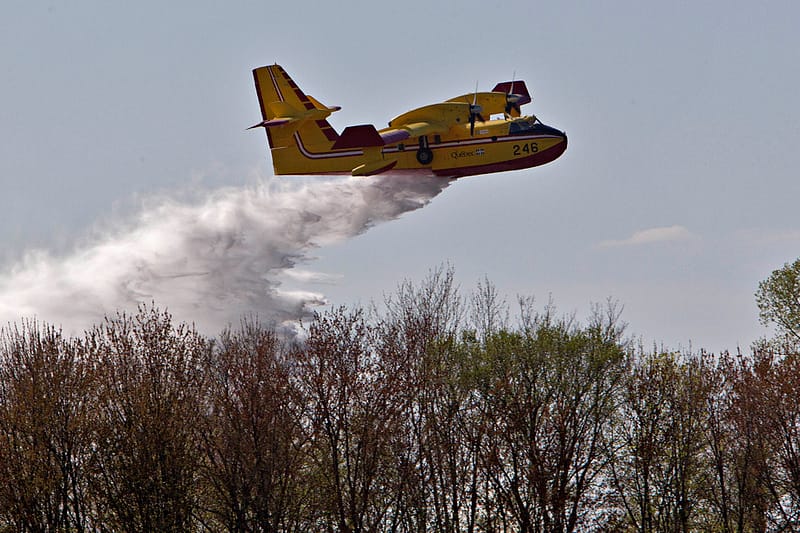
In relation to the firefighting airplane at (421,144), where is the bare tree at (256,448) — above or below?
below

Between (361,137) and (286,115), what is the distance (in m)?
4.12

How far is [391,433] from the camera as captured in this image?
3772cm

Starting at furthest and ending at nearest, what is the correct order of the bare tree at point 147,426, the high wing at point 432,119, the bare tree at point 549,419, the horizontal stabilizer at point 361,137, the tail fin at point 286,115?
1. the tail fin at point 286,115
2. the high wing at point 432,119
3. the horizontal stabilizer at point 361,137
4. the bare tree at point 549,419
5. the bare tree at point 147,426

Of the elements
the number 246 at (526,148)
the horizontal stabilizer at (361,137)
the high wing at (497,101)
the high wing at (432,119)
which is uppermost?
the high wing at (497,101)

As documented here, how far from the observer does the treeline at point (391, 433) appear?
3566 cm

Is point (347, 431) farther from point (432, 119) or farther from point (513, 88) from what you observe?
point (513, 88)

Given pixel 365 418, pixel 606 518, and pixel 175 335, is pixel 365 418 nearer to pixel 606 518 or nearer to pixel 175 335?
pixel 175 335

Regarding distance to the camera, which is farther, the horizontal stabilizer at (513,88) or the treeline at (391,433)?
the horizontal stabilizer at (513,88)

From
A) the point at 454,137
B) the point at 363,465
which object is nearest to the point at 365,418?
the point at 363,465

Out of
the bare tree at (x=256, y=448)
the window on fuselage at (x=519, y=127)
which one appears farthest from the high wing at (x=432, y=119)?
the bare tree at (x=256, y=448)

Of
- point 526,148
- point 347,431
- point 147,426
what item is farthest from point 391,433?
point 526,148

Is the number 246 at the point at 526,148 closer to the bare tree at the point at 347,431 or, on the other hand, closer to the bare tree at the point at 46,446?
the bare tree at the point at 347,431

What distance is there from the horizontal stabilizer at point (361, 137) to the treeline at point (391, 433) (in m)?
7.84

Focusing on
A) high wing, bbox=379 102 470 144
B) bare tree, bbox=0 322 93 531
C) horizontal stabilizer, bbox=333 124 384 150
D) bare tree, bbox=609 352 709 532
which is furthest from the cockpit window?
bare tree, bbox=0 322 93 531
